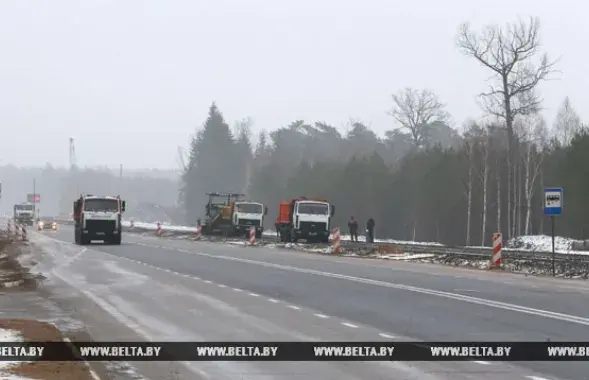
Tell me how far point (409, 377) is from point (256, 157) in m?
131

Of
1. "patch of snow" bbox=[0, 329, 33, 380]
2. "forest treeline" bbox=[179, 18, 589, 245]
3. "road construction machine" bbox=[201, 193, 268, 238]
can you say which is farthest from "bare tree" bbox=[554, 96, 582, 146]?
"patch of snow" bbox=[0, 329, 33, 380]

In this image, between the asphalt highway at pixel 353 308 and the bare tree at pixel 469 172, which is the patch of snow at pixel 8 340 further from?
the bare tree at pixel 469 172

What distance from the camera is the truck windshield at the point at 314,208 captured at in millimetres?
55062

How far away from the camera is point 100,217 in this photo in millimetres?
51594

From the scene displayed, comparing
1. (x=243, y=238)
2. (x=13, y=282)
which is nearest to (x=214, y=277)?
(x=13, y=282)

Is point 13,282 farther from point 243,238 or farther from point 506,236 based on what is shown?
point 506,236

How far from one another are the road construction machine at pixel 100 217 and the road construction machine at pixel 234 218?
13647 mm

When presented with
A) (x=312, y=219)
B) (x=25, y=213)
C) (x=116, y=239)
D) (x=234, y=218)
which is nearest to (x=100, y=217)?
(x=116, y=239)

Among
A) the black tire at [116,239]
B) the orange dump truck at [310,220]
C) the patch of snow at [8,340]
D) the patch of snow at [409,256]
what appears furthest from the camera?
the orange dump truck at [310,220]

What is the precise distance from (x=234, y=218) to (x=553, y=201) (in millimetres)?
38386

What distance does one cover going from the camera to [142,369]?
1088 centimetres

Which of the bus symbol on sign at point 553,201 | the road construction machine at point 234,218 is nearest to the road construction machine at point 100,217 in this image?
the road construction machine at point 234,218

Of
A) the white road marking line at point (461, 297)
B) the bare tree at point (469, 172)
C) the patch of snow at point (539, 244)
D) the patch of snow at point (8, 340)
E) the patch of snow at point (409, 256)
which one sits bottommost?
the patch of snow at point (8, 340)

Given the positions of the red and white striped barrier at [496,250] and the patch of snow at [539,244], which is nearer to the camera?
the red and white striped barrier at [496,250]
